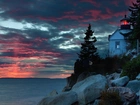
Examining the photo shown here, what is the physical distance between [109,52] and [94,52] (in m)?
3.36

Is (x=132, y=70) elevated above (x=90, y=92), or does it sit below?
above

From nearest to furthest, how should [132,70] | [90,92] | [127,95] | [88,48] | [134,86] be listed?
[127,95] → [134,86] → [90,92] → [132,70] → [88,48]

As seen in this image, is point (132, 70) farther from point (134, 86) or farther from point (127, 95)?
point (127, 95)

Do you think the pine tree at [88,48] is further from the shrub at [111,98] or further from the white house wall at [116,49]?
the shrub at [111,98]

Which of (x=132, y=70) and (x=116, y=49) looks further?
(x=116, y=49)

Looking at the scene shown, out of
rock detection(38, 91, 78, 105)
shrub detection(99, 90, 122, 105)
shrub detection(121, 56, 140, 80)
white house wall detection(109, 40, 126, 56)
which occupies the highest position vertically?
white house wall detection(109, 40, 126, 56)

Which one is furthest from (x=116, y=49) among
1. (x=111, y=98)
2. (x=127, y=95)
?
(x=111, y=98)

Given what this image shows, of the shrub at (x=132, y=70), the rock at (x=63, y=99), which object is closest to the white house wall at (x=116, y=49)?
the shrub at (x=132, y=70)

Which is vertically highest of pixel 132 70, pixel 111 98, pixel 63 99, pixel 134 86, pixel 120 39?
pixel 120 39

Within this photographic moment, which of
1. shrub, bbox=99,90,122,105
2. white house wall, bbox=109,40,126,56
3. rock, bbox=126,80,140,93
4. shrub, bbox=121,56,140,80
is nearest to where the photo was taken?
shrub, bbox=99,90,122,105

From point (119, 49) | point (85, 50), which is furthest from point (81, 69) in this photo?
point (119, 49)

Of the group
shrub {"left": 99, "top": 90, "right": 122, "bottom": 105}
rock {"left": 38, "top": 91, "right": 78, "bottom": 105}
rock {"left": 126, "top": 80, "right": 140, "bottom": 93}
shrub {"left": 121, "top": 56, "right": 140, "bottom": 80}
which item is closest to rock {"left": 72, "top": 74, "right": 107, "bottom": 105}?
rock {"left": 38, "top": 91, "right": 78, "bottom": 105}

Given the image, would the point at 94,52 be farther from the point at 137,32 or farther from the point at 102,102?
the point at 102,102

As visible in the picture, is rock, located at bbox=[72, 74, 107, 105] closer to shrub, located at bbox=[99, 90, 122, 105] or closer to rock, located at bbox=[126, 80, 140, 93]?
rock, located at bbox=[126, 80, 140, 93]
